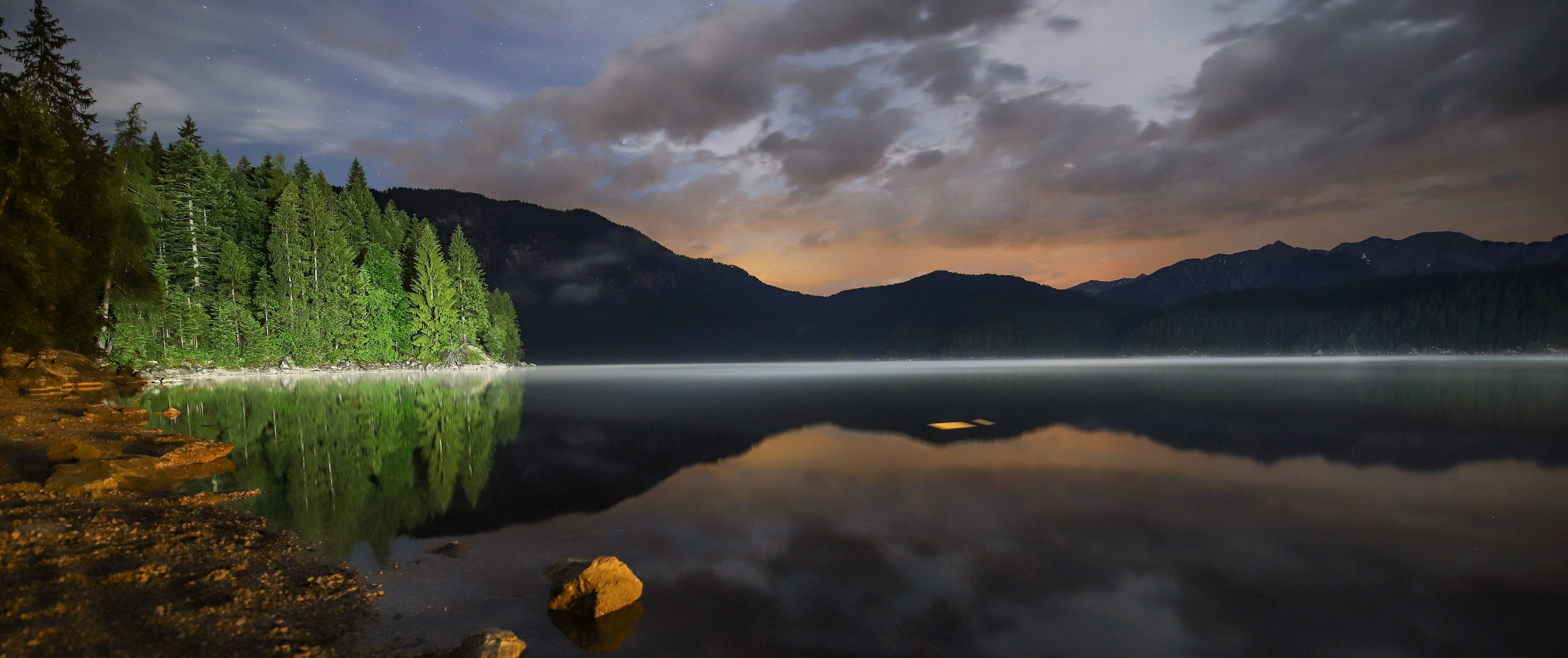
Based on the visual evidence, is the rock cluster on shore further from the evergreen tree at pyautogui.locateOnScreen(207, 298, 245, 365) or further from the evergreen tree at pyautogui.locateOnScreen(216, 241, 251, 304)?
the evergreen tree at pyautogui.locateOnScreen(216, 241, 251, 304)

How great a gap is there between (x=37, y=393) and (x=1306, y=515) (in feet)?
133

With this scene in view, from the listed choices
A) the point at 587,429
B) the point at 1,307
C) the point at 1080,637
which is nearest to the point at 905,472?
the point at 1080,637

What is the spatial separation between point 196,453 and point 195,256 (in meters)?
53.0

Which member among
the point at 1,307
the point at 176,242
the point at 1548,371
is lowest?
the point at 1548,371

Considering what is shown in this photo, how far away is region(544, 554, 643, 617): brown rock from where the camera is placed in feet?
19.8

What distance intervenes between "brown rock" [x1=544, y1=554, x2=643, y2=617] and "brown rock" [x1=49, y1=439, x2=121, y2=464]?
11.6 metres

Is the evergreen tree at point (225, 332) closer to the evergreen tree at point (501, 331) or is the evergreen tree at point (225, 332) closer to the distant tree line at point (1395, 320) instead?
the evergreen tree at point (501, 331)

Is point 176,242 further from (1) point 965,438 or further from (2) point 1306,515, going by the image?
(2) point 1306,515

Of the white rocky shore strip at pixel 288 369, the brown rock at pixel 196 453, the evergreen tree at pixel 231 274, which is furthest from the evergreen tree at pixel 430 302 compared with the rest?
the brown rock at pixel 196 453

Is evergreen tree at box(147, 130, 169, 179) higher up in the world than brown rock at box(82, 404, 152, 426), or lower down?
higher up

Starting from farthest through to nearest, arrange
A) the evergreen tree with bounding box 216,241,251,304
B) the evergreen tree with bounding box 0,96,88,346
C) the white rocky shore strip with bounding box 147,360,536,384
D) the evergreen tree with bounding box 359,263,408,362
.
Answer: the evergreen tree with bounding box 359,263,408,362 < the evergreen tree with bounding box 216,241,251,304 < the white rocky shore strip with bounding box 147,360,536,384 < the evergreen tree with bounding box 0,96,88,346

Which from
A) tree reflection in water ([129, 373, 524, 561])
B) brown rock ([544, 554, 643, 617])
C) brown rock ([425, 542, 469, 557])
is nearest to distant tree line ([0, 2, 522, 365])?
Answer: tree reflection in water ([129, 373, 524, 561])

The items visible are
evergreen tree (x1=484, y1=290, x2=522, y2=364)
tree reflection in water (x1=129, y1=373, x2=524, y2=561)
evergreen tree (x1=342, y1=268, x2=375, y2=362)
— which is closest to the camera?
tree reflection in water (x1=129, y1=373, x2=524, y2=561)

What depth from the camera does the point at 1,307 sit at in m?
22.9
